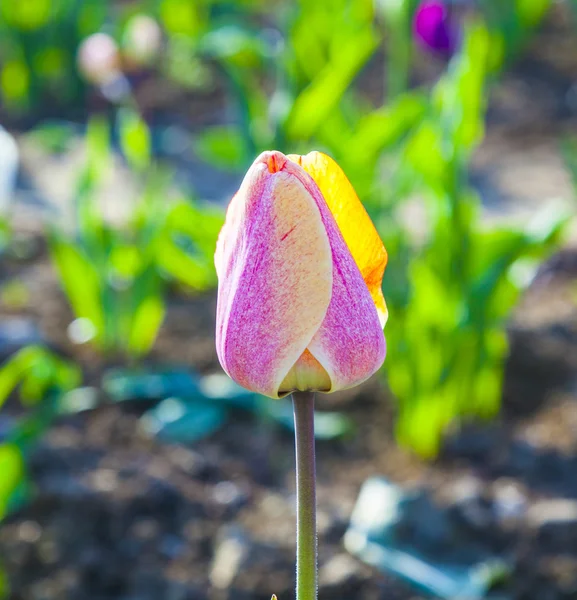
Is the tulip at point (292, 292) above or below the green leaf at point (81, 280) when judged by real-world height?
above

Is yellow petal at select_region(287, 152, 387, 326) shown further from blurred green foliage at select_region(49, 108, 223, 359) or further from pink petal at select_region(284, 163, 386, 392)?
blurred green foliage at select_region(49, 108, 223, 359)

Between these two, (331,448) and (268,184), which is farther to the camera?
(331,448)

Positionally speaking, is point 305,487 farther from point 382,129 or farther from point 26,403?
point 26,403

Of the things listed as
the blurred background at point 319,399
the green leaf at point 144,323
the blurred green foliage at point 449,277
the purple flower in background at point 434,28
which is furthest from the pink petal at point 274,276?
the purple flower in background at point 434,28

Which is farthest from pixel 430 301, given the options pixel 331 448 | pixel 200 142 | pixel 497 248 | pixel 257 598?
pixel 200 142

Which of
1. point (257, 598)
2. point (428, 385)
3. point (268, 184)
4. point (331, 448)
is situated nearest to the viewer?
point (268, 184)

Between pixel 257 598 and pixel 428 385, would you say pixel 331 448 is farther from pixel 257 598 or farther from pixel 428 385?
pixel 257 598

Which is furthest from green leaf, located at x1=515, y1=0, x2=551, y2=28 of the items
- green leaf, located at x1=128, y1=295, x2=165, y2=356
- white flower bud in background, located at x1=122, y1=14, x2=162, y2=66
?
green leaf, located at x1=128, y1=295, x2=165, y2=356

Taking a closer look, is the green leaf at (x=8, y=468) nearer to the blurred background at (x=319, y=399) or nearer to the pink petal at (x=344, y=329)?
the blurred background at (x=319, y=399)
